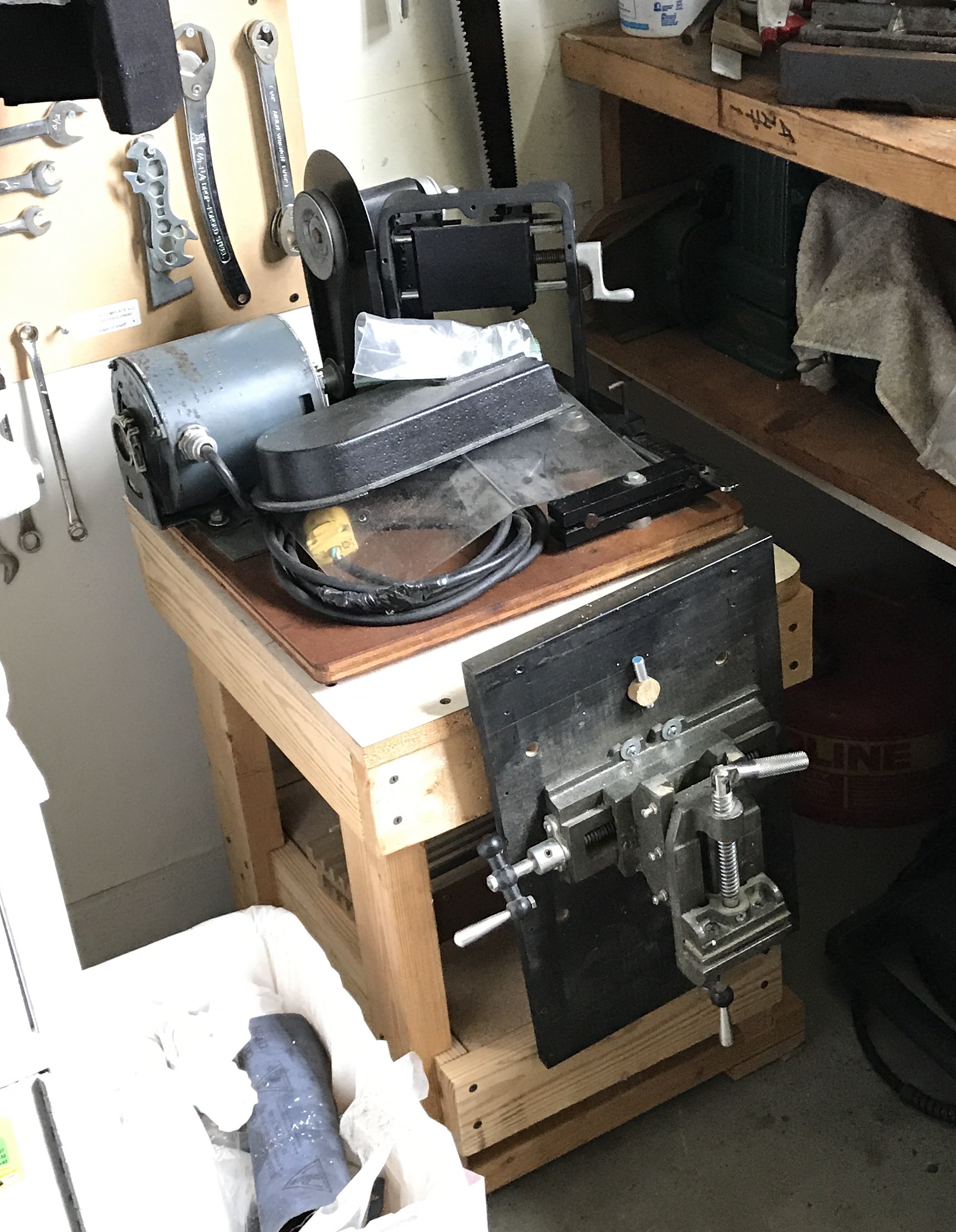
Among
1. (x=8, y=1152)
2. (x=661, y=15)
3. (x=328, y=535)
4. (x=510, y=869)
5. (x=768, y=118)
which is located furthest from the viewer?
(x=661, y=15)

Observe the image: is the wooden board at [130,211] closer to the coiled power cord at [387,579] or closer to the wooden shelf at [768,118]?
the coiled power cord at [387,579]

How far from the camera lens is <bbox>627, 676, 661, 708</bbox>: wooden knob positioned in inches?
50.6

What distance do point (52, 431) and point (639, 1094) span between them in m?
1.04

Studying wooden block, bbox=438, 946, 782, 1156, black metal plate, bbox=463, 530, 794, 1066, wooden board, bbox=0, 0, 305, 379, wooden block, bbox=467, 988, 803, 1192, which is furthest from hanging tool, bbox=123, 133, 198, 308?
wooden block, bbox=467, 988, 803, 1192

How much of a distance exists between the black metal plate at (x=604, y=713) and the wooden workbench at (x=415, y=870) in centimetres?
5

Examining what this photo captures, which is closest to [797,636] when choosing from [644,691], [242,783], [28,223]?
[644,691]

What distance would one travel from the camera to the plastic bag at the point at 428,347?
55.2 inches

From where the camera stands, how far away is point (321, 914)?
1680 millimetres

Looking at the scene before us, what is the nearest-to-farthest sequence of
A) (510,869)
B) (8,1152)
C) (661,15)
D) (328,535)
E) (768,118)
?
1. (8,1152)
2. (510,869)
3. (328,535)
4. (768,118)
5. (661,15)

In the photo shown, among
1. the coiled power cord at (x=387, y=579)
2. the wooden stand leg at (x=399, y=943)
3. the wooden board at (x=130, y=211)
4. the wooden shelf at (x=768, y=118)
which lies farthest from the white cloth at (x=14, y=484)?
the wooden shelf at (x=768, y=118)

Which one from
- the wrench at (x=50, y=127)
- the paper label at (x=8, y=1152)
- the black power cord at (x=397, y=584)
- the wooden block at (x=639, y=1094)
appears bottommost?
the wooden block at (x=639, y=1094)

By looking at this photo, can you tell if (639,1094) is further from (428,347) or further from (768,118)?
(768,118)

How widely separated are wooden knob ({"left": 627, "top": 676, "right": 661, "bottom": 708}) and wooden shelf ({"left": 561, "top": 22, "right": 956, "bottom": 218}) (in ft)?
1.73

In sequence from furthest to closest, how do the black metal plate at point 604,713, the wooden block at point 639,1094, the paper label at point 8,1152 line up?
the wooden block at point 639,1094 < the black metal plate at point 604,713 < the paper label at point 8,1152
